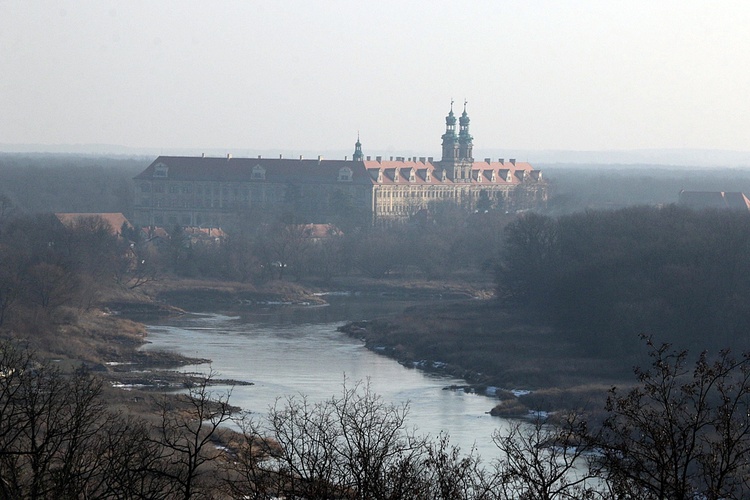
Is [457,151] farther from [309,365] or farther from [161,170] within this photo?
[309,365]

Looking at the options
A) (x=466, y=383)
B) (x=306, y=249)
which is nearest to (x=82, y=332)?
(x=466, y=383)

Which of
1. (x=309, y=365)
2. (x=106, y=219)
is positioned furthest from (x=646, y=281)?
(x=106, y=219)

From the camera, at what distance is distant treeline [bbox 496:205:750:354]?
100.0 ft

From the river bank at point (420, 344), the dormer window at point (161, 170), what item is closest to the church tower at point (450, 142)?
the dormer window at point (161, 170)

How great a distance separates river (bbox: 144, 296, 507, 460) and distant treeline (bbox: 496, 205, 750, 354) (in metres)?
5.04

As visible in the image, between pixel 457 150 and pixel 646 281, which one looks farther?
pixel 457 150

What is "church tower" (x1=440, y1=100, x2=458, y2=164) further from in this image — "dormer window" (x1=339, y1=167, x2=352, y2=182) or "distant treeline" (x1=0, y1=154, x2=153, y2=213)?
"distant treeline" (x1=0, y1=154, x2=153, y2=213)

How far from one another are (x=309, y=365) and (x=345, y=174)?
4712cm

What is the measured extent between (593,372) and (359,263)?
27372mm

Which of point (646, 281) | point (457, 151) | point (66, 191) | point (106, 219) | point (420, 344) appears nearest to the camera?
point (646, 281)

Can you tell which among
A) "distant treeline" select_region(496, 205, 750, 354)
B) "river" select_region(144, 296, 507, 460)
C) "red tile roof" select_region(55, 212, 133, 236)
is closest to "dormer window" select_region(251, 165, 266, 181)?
"red tile roof" select_region(55, 212, 133, 236)

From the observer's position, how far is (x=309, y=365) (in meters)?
29.8

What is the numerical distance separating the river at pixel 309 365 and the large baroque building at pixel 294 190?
104 ft

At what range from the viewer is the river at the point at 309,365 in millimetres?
23641
